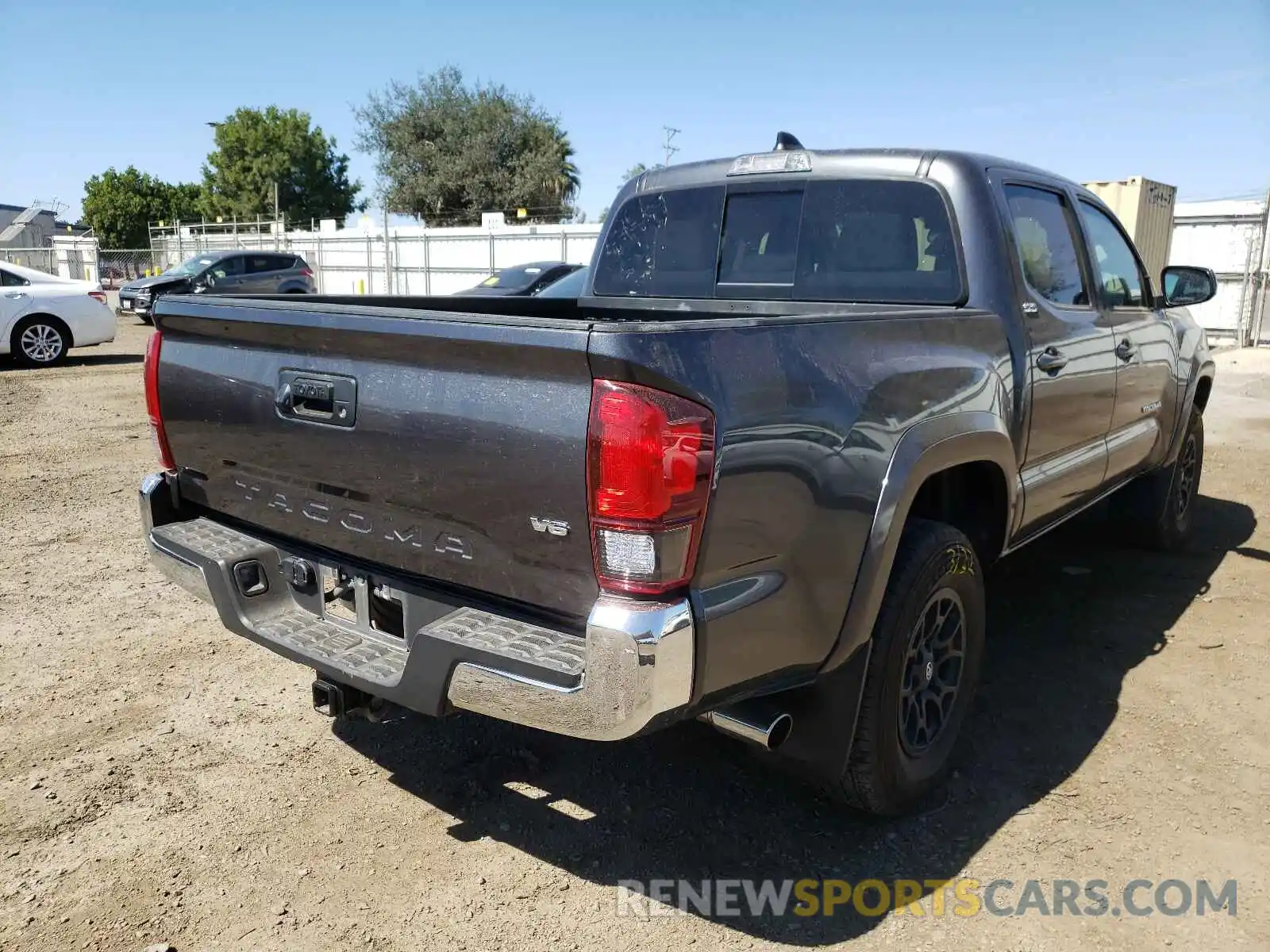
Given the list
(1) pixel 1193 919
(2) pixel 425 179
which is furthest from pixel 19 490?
(2) pixel 425 179

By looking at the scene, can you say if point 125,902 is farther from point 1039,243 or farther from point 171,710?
point 1039,243

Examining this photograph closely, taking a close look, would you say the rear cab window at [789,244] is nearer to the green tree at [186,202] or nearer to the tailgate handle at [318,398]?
the tailgate handle at [318,398]

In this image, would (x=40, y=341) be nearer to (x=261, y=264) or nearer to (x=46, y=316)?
(x=46, y=316)

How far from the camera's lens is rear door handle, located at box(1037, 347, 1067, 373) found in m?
3.52

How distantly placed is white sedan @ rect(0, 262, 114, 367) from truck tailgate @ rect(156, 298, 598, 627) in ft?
39.8

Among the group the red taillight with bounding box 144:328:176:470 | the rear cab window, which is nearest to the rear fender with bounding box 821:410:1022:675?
the rear cab window

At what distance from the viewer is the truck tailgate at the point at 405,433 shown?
86.4 inches

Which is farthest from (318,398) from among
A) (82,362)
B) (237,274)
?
(237,274)

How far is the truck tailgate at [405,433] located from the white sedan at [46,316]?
12.1m

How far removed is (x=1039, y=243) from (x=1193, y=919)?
2404 millimetres

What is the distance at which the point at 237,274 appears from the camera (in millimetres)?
20266

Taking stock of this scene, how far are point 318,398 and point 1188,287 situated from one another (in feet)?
14.5

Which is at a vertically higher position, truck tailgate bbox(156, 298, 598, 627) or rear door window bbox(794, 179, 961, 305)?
rear door window bbox(794, 179, 961, 305)

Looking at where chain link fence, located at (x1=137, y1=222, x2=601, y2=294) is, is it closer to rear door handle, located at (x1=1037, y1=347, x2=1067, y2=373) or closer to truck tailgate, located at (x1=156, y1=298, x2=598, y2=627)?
rear door handle, located at (x1=1037, y1=347, x2=1067, y2=373)
